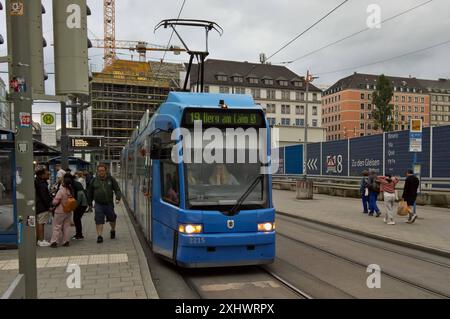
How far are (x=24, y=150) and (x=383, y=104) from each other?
97.4 m

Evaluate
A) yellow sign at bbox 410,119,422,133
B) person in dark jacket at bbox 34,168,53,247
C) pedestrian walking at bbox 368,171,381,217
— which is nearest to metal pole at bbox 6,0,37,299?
person in dark jacket at bbox 34,168,53,247

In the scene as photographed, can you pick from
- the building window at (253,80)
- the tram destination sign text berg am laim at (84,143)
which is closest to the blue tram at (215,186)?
the tram destination sign text berg am laim at (84,143)

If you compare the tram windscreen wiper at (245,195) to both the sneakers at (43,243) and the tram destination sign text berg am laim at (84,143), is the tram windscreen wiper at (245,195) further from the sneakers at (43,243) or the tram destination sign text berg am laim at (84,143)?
the tram destination sign text berg am laim at (84,143)

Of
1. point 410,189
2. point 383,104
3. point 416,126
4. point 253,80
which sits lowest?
point 410,189

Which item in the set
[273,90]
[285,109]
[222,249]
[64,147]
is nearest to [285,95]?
[273,90]

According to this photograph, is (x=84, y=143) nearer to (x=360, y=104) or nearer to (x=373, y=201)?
(x=373, y=201)

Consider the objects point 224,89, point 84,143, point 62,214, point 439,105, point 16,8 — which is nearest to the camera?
point 16,8

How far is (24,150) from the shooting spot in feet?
15.5

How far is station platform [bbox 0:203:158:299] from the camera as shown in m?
6.29

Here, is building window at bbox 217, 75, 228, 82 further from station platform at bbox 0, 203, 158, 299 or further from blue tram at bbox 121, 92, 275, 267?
blue tram at bbox 121, 92, 275, 267

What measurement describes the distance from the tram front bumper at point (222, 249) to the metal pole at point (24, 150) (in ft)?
9.96

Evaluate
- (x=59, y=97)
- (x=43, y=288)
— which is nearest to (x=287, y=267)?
(x=43, y=288)

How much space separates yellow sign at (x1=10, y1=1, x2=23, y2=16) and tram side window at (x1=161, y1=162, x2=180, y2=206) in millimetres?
3737
